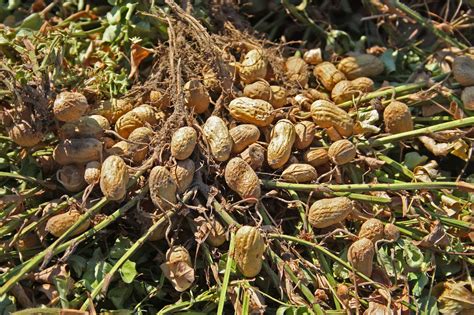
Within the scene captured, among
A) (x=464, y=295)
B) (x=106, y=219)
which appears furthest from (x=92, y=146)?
(x=464, y=295)

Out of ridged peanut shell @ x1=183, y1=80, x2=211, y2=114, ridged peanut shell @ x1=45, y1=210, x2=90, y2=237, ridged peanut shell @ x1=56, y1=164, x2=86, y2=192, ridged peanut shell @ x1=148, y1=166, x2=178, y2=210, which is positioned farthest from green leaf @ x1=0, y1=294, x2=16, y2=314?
ridged peanut shell @ x1=183, y1=80, x2=211, y2=114

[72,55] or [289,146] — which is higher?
[72,55]

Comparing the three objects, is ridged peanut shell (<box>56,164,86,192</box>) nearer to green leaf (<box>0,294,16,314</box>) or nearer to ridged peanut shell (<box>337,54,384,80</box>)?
green leaf (<box>0,294,16,314</box>)

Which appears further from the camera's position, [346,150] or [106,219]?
[346,150]

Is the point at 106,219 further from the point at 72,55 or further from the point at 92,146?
the point at 72,55

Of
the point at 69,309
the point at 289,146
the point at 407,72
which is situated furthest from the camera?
the point at 407,72

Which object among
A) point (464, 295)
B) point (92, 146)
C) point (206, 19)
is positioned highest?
point (206, 19)
